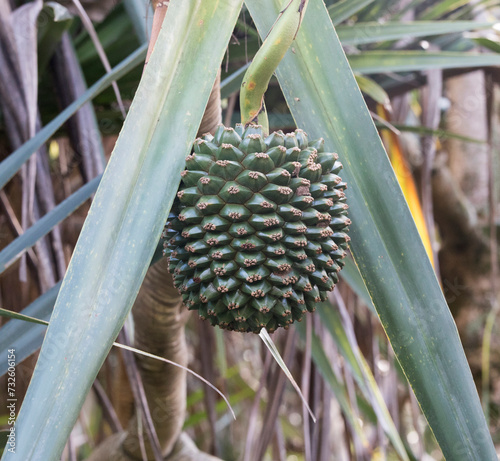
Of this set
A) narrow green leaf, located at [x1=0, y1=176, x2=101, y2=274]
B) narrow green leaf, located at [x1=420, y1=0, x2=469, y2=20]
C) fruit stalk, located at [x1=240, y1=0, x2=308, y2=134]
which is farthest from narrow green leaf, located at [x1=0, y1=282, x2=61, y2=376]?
narrow green leaf, located at [x1=420, y1=0, x2=469, y2=20]

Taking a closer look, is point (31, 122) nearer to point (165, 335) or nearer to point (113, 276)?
point (165, 335)

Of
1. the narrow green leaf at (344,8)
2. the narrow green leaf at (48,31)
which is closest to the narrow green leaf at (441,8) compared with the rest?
the narrow green leaf at (344,8)

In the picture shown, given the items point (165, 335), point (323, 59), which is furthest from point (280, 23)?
point (165, 335)

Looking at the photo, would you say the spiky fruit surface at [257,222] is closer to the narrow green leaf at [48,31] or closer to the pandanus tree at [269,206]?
the pandanus tree at [269,206]

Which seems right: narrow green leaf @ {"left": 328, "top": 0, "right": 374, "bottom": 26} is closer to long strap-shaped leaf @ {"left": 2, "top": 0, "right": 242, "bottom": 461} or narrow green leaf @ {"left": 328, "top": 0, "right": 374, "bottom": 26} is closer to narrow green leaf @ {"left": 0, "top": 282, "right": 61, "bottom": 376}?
long strap-shaped leaf @ {"left": 2, "top": 0, "right": 242, "bottom": 461}

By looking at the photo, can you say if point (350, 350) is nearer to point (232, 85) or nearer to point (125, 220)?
point (232, 85)

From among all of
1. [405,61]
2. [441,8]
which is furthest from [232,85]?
[441,8]
